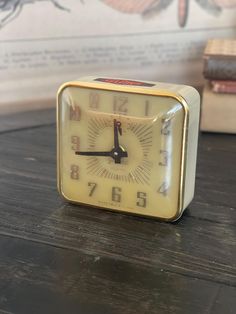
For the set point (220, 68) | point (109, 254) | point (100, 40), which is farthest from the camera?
point (100, 40)

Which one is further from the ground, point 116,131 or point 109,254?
point 116,131

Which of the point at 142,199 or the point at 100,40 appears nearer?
the point at 142,199

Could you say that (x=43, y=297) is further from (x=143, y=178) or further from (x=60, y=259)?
(x=143, y=178)

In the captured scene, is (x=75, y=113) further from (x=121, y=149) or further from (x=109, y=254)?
(x=109, y=254)

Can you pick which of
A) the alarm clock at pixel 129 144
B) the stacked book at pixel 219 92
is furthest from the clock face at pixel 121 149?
the stacked book at pixel 219 92

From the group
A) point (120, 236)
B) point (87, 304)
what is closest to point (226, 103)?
point (120, 236)

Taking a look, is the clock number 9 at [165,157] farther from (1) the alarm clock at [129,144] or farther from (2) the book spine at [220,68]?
(2) the book spine at [220,68]

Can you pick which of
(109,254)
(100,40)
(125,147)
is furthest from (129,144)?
(100,40)

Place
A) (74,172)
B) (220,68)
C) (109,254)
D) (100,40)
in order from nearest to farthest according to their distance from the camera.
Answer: (109,254) → (74,172) → (220,68) → (100,40)

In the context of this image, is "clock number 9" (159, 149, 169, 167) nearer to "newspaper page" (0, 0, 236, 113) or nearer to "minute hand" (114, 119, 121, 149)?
"minute hand" (114, 119, 121, 149)
